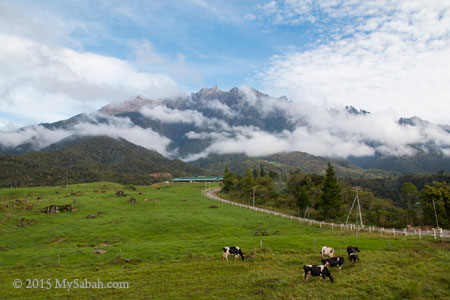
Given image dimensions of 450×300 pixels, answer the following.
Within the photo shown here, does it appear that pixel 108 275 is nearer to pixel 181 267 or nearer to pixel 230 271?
pixel 181 267

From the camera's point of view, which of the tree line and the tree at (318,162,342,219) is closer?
the tree line

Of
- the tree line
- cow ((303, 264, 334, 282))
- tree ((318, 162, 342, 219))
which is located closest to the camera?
cow ((303, 264, 334, 282))

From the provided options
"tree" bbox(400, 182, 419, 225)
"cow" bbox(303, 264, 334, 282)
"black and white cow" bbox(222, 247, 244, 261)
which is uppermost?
"cow" bbox(303, 264, 334, 282)

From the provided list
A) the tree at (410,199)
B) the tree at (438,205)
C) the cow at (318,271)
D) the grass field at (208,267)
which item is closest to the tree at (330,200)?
the tree at (410,199)

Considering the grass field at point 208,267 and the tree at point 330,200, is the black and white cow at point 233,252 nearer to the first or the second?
the grass field at point 208,267

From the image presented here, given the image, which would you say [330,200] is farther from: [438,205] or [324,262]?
A: [324,262]

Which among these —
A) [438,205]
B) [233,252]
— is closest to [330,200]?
[438,205]

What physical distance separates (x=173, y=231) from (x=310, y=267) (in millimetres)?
30071

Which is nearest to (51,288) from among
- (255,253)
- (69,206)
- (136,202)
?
(255,253)

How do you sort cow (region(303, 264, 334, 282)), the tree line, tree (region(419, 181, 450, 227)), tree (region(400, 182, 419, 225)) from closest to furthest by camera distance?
cow (region(303, 264, 334, 282)) < tree (region(419, 181, 450, 227)) < the tree line < tree (region(400, 182, 419, 225))

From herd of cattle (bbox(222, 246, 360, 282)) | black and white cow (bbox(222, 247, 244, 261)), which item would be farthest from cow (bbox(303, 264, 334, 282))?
black and white cow (bbox(222, 247, 244, 261))

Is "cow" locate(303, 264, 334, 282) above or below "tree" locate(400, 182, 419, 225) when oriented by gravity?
above

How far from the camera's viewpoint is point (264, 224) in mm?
50906

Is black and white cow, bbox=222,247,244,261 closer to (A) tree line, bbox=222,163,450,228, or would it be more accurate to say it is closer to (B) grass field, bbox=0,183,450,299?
(B) grass field, bbox=0,183,450,299
